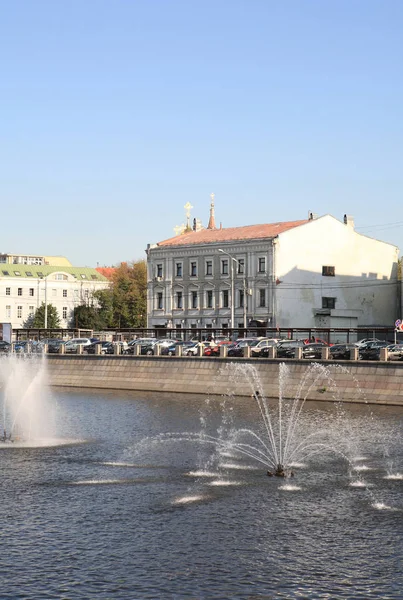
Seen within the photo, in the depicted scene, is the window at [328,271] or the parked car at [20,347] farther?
the window at [328,271]

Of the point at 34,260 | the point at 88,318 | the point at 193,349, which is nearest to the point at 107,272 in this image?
the point at 34,260

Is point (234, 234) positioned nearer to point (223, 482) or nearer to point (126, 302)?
point (126, 302)

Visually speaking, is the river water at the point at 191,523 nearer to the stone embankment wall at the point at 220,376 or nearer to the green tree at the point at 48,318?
the stone embankment wall at the point at 220,376

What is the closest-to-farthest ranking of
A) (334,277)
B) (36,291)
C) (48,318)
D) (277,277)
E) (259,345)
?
(259,345) → (277,277) → (334,277) → (48,318) → (36,291)

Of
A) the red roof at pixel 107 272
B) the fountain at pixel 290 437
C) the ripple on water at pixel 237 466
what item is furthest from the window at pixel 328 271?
the red roof at pixel 107 272

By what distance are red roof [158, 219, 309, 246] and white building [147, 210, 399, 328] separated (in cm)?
11

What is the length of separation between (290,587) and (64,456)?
54.6 feet

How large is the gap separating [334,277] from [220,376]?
126 ft

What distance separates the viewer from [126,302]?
5344 inches

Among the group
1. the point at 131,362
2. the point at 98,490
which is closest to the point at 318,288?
the point at 131,362

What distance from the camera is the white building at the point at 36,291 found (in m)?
140

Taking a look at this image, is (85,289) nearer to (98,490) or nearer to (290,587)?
(98,490)

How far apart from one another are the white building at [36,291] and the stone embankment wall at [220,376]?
69.4 meters

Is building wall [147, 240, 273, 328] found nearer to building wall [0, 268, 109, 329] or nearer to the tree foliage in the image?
the tree foliage
